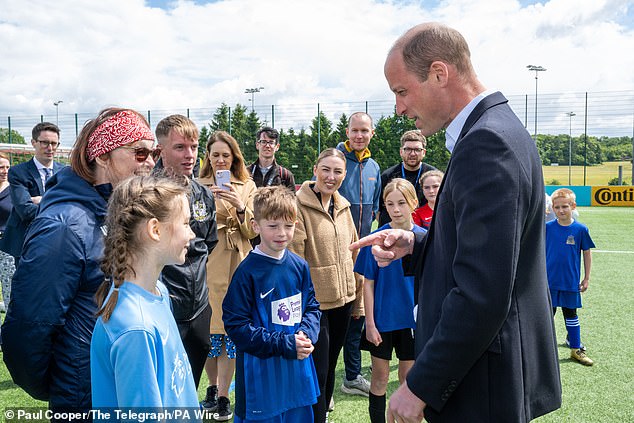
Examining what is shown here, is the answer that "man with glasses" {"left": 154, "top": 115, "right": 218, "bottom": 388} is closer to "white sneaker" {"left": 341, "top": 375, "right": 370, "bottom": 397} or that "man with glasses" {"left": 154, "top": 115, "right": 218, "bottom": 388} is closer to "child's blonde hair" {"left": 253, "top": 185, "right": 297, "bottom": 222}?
"child's blonde hair" {"left": 253, "top": 185, "right": 297, "bottom": 222}

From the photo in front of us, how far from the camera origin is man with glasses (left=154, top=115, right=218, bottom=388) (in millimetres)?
2891

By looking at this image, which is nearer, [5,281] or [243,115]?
[5,281]

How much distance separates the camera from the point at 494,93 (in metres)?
1.80

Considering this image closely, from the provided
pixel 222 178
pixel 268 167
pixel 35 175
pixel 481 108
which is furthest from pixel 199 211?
pixel 35 175

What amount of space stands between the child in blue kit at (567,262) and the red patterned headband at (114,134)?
4595 millimetres

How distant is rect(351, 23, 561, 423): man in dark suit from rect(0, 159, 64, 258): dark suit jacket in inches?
177

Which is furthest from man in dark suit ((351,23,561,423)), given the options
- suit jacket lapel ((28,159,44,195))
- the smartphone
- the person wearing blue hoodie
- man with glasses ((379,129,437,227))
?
suit jacket lapel ((28,159,44,195))

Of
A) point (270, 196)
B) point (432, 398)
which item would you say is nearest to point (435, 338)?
point (432, 398)

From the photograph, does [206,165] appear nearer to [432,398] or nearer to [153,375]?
[153,375]

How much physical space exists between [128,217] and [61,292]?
0.36 meters

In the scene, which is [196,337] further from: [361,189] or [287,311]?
[361,189]

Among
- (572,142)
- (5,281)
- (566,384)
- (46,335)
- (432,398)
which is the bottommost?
(566,384)

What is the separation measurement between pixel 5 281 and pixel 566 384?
237 inches

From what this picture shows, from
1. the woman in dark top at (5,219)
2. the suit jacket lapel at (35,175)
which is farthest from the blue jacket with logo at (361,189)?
the woman in dark top at (5,219)
